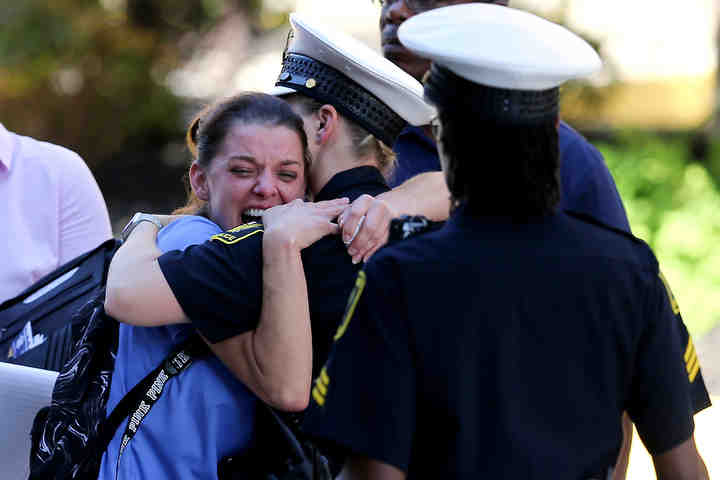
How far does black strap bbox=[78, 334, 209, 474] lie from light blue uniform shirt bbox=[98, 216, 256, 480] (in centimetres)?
1

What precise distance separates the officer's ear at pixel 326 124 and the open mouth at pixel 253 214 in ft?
0.75

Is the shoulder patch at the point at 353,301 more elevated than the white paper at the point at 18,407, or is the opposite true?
the shoulder patch at the point at 353,301

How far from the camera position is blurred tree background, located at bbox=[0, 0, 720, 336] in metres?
8.50

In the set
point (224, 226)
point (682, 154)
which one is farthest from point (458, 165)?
point (682, 154)

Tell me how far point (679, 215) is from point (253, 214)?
5.91 meters

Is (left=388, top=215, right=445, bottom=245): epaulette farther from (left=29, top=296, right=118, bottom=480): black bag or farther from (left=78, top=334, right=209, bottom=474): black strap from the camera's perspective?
(left=29, top=296, right=118, bottom=480): black bag

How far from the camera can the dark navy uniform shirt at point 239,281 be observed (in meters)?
2.12

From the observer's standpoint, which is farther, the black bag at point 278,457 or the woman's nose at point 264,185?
the woman's nose at point 264,185

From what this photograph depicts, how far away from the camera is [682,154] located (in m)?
9.61

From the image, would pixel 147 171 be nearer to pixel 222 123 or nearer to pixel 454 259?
pixel 222 123

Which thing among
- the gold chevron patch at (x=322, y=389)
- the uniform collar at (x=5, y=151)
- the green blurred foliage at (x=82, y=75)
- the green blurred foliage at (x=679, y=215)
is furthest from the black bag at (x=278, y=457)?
the green blurred foliage at (x=82, y=75)

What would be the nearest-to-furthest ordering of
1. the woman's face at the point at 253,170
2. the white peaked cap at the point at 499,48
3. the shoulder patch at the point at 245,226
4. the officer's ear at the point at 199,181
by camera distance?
the white peaked cap at the point at 499,48 → the shoulder patch at the point at 245,226 → the woman's face at the point at 253,170 → the officer's ear at the point at 199,181

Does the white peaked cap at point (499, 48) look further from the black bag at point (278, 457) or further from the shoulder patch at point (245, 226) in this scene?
the black bag at point (278, 457)

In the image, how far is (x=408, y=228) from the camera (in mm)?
1749
